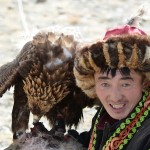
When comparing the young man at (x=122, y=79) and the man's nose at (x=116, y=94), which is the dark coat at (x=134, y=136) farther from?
the man's nose at (x=116, y=94)

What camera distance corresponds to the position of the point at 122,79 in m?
2.99

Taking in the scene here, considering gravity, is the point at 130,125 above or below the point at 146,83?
below

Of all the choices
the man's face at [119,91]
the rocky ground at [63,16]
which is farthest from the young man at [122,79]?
the rocky ground at [63,16]

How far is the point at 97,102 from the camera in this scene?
3934mm

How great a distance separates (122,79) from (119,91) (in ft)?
0.21

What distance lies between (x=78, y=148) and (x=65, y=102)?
13.7 inches

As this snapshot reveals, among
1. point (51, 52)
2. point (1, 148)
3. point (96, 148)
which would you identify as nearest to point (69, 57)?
point (51, 52)

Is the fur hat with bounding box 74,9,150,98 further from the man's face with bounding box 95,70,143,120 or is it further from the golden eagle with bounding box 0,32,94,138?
the golden eagle with bounding box 0,32,94,138

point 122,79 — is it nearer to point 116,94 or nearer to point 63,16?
point 116,94

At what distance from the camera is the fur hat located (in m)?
2.91

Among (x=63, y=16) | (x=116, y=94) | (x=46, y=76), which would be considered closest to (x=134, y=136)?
(x=116, y=94)

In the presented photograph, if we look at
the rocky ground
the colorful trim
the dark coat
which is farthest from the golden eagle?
the rocky ground

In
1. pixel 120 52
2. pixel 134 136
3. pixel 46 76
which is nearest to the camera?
pixel 120 52

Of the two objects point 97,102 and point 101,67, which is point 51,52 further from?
point 101,67
